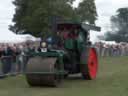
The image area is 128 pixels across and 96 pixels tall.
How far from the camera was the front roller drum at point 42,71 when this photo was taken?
46.4ft

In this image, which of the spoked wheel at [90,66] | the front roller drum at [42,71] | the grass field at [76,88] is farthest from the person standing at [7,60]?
the front roller drum at [42,71]

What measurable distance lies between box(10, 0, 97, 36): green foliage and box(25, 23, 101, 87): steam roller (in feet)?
85.8

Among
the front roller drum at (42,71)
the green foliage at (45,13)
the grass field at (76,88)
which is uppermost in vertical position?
the green foliage at (45,13)

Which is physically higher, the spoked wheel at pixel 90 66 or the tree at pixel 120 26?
the tree at pixel 120 26

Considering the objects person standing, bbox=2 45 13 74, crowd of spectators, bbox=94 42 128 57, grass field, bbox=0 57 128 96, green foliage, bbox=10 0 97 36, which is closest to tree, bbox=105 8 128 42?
green foliage, bbox=10 0 97 36

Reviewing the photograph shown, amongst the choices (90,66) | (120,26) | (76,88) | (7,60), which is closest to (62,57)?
(76,88)

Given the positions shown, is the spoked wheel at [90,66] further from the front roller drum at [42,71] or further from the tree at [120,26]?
the tree at [120,26]

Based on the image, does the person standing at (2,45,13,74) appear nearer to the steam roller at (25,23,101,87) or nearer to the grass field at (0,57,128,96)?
the grass field at (0,57,128,96)

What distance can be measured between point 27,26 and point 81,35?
119ft

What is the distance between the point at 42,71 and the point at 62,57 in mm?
1115

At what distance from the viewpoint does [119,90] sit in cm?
1341

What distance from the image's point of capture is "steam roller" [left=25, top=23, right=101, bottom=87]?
46.8ft

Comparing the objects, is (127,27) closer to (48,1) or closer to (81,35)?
(48,1)

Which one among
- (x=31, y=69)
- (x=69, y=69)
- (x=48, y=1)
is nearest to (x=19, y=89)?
(x=31, y=69)
